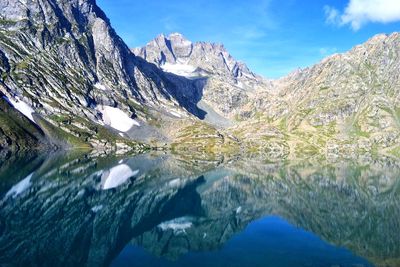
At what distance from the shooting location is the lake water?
57.0m

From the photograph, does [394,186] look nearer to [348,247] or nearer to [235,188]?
[235,188]

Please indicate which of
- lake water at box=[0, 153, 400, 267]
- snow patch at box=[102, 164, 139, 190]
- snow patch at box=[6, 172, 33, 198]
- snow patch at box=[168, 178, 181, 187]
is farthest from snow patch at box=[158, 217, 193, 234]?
snow patch at box=[168, 178, 181, 187]

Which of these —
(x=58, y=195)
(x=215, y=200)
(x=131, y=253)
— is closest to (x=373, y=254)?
(x=131, y=253)

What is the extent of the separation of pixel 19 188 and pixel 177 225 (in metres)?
49.7

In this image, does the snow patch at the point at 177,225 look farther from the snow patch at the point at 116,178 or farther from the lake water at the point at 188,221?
the snow patch at the point at 116,178

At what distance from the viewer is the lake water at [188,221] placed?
2244 inches

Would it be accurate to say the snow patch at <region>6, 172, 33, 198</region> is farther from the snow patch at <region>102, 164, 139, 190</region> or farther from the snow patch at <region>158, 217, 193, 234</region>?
the snow patch at <region>158, 217, 193, 234</region>

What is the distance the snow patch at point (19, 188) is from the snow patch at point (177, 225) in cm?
3934

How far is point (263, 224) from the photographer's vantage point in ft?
285

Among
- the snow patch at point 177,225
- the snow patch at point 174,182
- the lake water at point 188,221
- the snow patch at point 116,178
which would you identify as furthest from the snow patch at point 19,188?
the snow patch at point 174,182

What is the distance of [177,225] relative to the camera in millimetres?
82875

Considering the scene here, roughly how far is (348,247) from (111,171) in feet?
377

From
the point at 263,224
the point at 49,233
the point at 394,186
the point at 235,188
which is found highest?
the point at 394,186

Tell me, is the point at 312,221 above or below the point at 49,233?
above
